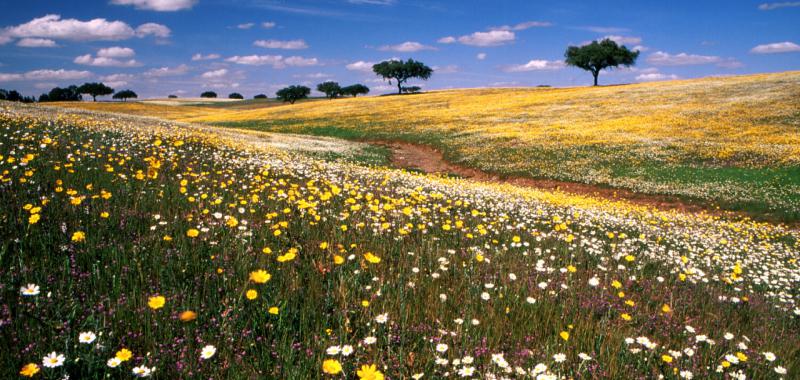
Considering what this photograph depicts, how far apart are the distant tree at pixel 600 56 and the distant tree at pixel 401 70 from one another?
39.1 metres

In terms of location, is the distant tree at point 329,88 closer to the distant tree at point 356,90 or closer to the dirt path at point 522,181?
the distant tree at point 356,90

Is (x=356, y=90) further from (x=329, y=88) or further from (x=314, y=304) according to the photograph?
(x=314, y=304)

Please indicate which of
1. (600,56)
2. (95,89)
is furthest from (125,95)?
(600,56)

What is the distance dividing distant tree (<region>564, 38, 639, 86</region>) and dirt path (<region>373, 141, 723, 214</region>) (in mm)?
61078

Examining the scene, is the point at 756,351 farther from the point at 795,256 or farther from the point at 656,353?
the point at 795,256

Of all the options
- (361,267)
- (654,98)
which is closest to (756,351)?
(361,267)

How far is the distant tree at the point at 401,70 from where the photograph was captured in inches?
4348

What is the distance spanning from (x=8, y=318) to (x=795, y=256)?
1526 centimetres

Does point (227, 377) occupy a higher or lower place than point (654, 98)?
lower

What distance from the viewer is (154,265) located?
3.69 meters

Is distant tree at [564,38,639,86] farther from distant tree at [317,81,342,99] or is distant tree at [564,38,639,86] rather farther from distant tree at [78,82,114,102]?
distant tree at [78,82,114,102]

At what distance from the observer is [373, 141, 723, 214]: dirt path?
66.9 feet

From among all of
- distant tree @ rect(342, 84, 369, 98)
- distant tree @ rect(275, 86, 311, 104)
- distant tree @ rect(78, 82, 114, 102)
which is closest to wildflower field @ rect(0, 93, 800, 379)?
distant tree @ rect(275, 86, 311, 104)

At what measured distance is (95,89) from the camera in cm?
12419
